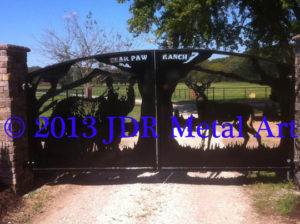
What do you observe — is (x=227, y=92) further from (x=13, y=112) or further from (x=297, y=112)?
(x=13, y=112)

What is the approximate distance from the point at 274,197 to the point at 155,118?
254cm

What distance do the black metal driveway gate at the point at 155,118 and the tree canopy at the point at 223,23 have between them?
7.74 meters

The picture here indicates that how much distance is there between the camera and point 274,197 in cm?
527

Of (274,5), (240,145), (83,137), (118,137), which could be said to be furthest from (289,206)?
(274,5)

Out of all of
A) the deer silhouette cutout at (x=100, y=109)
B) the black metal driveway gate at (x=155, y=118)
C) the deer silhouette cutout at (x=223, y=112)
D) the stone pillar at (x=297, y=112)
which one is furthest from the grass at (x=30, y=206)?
the stone pillar at (x=297, y=112)

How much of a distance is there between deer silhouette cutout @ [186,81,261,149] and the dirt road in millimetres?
922

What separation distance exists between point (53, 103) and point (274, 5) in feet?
38.2

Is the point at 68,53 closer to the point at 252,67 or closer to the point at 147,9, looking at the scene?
the point at 147,9

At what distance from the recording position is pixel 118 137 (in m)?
6.15

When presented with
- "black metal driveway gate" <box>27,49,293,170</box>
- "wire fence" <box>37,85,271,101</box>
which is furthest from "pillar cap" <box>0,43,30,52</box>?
"wire fence" <box>37,85,271,101</box>

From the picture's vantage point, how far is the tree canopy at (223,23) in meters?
13.2

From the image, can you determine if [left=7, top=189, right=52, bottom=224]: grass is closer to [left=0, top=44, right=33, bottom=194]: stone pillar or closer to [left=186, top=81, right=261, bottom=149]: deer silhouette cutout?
[left=0, top=44, right=33, bottom=194]: stone pillar

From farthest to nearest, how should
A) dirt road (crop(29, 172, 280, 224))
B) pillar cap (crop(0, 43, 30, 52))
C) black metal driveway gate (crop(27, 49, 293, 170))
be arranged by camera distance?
black metal driveway gate (crop(27, 49, 293, 170)), pillar cap (crop(0, 43, 30, 52)), dirt road (crop(29, 172, 280, 224))

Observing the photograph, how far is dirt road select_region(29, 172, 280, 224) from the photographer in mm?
4613
